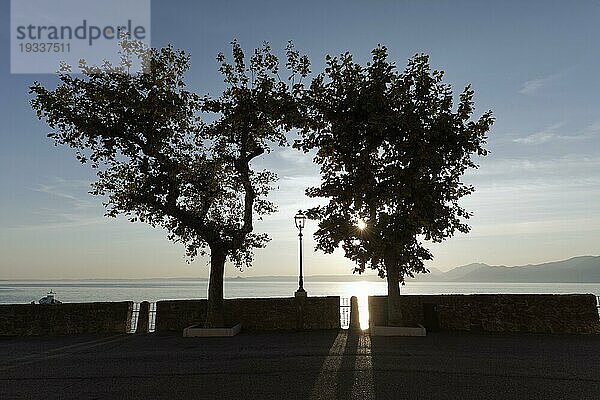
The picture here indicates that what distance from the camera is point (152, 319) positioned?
24375 millimetres

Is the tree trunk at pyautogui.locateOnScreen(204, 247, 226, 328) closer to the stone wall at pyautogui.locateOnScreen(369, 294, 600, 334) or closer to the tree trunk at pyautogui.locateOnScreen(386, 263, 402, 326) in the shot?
the stone wall at pyautogui.locateOnScreen(369, 294, 600, 334)

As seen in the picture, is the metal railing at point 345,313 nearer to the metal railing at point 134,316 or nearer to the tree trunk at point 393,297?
the tree trunk at point 393,297

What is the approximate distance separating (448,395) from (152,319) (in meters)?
17.8

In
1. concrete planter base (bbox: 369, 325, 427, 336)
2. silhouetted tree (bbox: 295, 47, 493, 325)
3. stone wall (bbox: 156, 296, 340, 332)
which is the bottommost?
concrete planter base (bbox: 369, 325, 427, 336)

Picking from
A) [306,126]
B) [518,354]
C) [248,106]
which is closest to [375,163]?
[306,126]

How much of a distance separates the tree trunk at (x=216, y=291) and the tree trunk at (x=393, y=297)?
7590mm

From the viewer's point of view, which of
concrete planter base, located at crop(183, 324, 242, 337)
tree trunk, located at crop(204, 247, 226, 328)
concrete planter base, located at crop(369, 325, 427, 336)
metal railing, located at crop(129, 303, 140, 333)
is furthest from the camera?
metal railing, located at crop(129, 303, 140, 333)

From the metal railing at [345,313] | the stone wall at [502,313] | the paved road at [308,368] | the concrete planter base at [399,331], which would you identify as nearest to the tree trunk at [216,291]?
the paved road at [308,368]

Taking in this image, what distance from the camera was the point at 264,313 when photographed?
23.7m

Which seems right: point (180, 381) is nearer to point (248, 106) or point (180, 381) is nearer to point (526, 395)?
point (526, 395)

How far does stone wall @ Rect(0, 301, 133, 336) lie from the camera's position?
77.8 feet

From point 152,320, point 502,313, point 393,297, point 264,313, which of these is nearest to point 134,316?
point 152,320

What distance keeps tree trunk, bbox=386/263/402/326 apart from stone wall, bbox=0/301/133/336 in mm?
12671

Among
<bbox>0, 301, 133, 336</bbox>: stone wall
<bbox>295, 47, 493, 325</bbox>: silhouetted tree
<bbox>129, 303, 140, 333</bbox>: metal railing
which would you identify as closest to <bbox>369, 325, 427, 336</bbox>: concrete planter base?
<bbox>295, 47, 493, 325</bbox>: silhouetted tree
